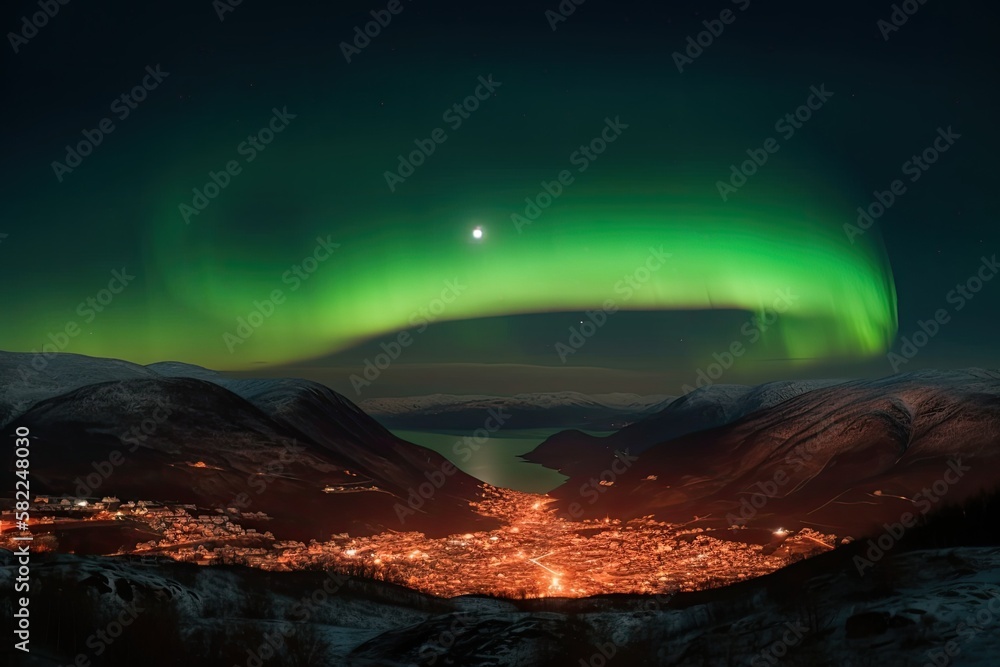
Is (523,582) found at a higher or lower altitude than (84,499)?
lower

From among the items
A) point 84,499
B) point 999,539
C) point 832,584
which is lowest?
point 832,584

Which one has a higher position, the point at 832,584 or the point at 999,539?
the point at 999,539

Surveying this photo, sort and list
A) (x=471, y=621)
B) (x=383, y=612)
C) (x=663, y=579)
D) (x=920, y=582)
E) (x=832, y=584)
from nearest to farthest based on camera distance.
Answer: (x=920, y=582)
(x=832, y=584)
(x=471, y=621)
(x=383, y=612)
(x=663, y=579)

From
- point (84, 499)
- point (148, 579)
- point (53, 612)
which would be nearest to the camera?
point (53, 612)

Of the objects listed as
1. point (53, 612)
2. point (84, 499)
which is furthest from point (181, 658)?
point (84, 499)

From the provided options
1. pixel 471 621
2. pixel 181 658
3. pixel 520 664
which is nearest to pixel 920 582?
pixel 520 664

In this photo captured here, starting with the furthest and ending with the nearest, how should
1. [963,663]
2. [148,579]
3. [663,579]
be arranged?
1. [663,579]
2. [148,579]
3. [963,663]


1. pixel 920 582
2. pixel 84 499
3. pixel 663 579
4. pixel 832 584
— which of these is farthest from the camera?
pixel 84 499

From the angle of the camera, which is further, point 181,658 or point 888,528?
point 888,528

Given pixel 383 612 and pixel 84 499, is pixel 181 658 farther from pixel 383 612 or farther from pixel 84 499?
pixel 84 499

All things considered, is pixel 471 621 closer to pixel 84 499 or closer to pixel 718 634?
pixel 718 634
